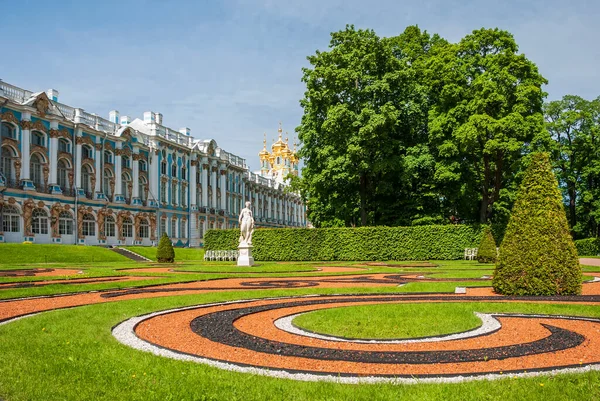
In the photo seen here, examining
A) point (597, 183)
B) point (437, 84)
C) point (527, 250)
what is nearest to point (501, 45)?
point (437, 84)

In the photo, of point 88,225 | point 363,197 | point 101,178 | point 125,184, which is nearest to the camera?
point 363,197

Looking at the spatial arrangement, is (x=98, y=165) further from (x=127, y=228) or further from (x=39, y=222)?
(x=39, y=222)

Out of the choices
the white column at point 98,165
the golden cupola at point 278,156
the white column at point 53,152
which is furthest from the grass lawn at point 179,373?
the golden cupola at point 278,156

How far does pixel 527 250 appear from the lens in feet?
41.4

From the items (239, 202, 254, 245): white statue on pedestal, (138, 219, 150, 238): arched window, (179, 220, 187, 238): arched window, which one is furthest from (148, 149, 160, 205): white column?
(239, 202, 254, 245): white statue on pedestal

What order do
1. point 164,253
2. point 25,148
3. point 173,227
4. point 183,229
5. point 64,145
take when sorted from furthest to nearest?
point 183,229 → point 173,227 → point 64,145 → point 25,148 → point 164,253

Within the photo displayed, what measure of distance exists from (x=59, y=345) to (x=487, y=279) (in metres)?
13.7

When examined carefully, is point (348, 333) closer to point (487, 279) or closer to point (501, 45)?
point (487, 279)

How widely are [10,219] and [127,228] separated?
14.0 metres

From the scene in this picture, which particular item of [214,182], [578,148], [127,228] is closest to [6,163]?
[127,228]

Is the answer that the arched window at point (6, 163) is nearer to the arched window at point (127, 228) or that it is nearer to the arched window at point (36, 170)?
the arched window at point (36, 170)

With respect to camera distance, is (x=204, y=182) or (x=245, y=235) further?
(x=204, y=182)

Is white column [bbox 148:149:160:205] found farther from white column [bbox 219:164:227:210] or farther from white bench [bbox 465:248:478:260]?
white bench [bbox 465:248:478:260]

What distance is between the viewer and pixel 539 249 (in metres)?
12.5
